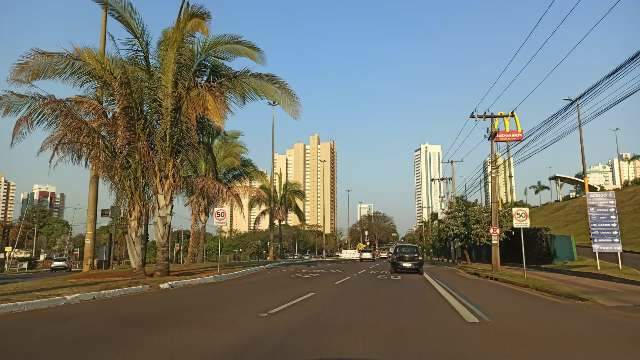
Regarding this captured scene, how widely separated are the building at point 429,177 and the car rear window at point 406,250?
39.7 metres

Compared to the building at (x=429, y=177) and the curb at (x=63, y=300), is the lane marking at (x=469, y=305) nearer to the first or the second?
the curb at (x=63, y=300)

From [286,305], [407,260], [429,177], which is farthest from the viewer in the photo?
[429,177]

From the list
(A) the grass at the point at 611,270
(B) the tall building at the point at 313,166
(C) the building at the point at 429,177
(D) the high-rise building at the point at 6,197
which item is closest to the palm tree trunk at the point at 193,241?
(A) the grass at the point at 611,270

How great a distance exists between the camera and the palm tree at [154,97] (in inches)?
833

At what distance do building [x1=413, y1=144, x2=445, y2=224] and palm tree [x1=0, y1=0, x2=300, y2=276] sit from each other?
51774 millimetres

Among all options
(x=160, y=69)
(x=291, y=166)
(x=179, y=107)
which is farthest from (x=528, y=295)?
(x=291, y=166)

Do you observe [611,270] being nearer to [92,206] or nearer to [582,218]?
[92,206]

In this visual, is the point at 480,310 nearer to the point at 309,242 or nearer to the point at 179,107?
the point at 179,107

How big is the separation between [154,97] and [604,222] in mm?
21984

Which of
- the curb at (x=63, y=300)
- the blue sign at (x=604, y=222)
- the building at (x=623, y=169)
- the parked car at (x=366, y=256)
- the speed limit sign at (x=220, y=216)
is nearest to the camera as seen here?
the curb at (x=63, y=300)

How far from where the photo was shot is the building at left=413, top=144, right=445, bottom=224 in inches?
3135

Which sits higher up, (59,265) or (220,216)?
(220,216)

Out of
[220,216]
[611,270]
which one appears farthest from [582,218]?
[220,216]

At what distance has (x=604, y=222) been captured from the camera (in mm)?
27938
